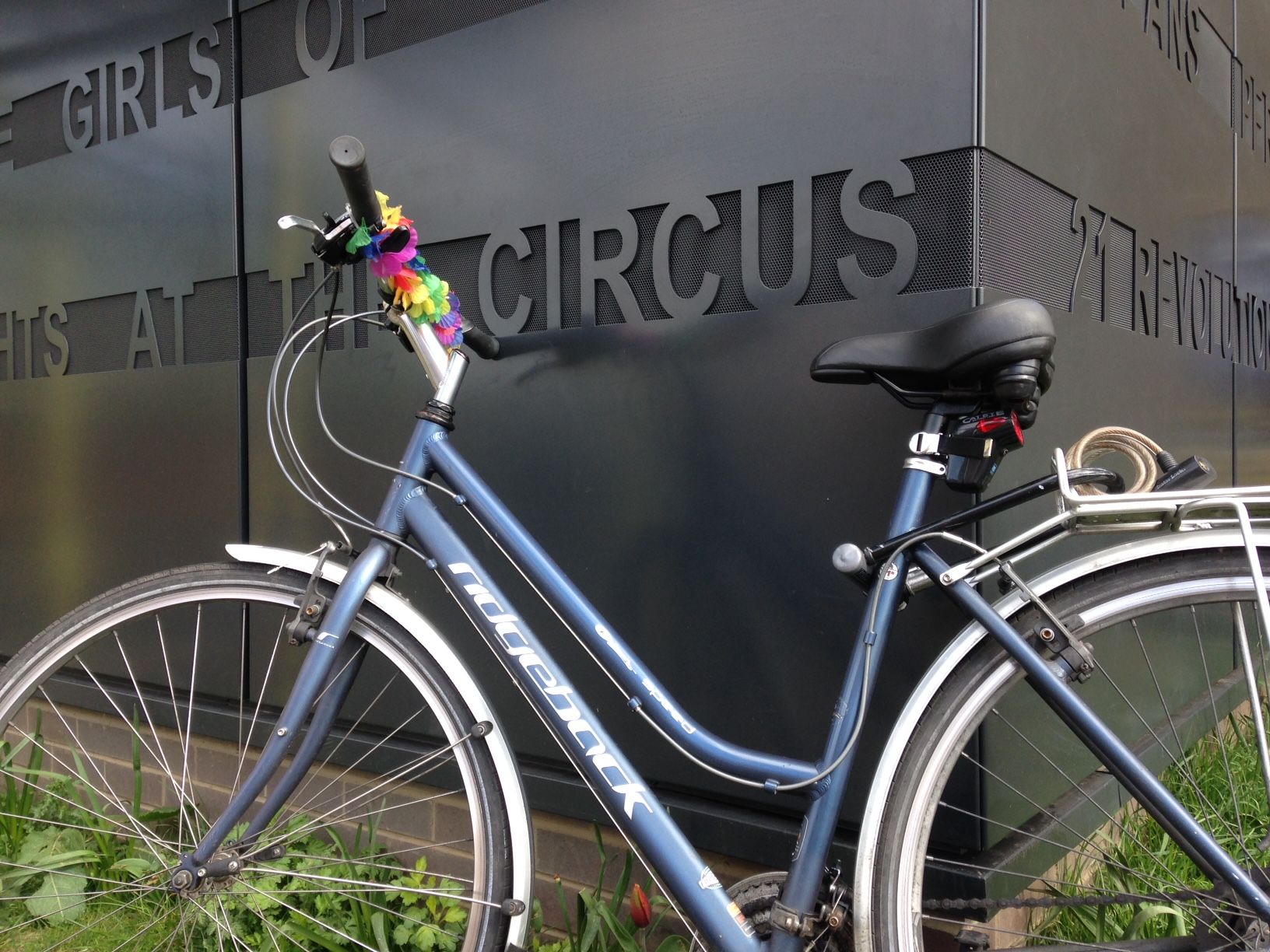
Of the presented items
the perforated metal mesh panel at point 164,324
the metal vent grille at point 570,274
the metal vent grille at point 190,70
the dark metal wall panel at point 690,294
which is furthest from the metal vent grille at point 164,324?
the metal vent grille at point 570,274

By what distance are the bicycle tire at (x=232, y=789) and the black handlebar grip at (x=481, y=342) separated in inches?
21.2

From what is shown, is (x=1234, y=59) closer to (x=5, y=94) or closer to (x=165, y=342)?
(x=165, y=342)

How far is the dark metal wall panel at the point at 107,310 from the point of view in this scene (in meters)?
2.99

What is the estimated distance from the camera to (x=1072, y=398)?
2066mm

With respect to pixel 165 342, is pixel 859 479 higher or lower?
lower

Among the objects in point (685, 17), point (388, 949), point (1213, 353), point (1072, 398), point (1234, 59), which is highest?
point (1234, 59)

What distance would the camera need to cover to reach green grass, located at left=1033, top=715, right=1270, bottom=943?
1572 millimetres

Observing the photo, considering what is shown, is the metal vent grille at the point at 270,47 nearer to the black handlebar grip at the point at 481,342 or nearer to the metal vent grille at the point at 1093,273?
the black handlebar grip at the point at 481,342

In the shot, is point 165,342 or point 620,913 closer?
point 620,913

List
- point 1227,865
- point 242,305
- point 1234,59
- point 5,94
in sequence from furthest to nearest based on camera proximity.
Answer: point 5,94
point 1234,59
point 242,305
point 1227,865

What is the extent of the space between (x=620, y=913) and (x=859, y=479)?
1.11 meters

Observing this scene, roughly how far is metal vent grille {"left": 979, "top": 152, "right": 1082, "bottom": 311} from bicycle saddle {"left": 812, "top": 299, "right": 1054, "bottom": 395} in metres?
0.40

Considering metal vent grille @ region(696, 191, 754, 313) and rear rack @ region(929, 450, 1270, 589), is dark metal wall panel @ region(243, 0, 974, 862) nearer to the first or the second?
metal vent grille @ region(696, 191, 754, 313)

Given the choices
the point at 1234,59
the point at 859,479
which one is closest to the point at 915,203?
the point at 859,479
